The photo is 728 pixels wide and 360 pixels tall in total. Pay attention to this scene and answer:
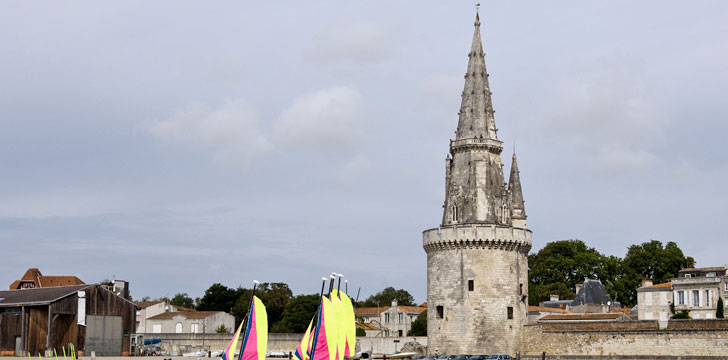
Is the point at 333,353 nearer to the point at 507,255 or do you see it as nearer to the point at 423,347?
the point at 507,255

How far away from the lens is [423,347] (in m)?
64.2

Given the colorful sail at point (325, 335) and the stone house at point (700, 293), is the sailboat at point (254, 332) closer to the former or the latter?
the colorful sail at point (325, 335)

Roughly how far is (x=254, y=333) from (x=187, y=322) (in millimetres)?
54202

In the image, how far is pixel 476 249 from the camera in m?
54.6

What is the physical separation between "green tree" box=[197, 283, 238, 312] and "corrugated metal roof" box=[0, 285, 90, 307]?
44499 mm

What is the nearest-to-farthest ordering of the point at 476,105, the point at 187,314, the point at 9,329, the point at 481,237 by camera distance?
the point at 481,237, the point at 9,329, the point at 476,105, the point at 187,314

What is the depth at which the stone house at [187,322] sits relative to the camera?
84000 millimetres

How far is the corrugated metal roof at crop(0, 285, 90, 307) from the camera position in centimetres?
5360

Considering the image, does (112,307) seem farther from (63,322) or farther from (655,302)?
(655,302)

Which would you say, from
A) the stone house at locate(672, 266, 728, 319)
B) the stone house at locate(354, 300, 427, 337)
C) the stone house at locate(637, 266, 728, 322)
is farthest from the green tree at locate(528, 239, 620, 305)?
the stone house at locate(672, 266, 728, 319)

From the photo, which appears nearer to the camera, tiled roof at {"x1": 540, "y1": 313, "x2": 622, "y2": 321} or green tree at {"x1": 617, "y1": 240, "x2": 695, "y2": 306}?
tiled roof at {"x1": 540, "y1": 313, "x2": 622, "y2": 321}

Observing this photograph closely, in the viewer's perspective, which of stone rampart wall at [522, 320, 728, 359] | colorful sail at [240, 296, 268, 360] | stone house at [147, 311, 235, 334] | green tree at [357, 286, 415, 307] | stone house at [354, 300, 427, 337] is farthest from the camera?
green tree at [357, 286, 415, 307]

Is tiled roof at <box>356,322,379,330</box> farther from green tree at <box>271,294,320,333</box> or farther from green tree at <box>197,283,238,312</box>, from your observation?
green tree at <box>197,283,238,312</box>

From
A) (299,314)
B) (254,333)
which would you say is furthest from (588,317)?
(254,333)
